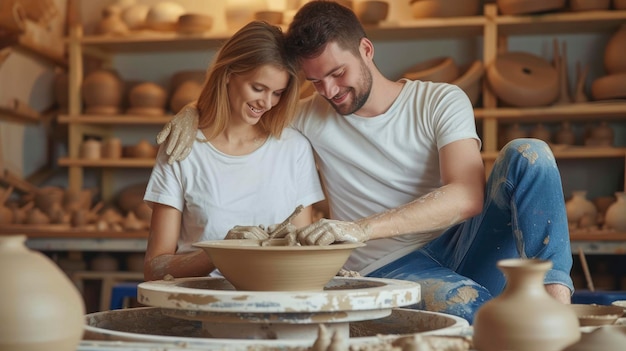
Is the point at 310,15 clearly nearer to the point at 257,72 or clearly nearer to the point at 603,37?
the point at 257,72

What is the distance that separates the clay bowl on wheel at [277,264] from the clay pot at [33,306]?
22.7 inches

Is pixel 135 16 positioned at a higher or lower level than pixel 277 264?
higher

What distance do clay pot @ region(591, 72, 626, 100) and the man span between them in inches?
98.1

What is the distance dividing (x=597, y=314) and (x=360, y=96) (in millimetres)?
1170

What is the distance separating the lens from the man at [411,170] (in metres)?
2.33

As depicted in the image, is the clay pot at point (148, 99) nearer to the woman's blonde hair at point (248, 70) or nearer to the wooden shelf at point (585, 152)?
the wooden shelf at point (585, 152)

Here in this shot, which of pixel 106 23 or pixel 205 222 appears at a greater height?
pixel 106 23

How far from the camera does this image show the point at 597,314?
1776mm

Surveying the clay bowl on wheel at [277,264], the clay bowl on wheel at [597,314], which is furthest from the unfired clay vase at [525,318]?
the clay bowl on wheel at [277,264]

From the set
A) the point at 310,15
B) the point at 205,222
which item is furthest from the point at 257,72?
the point at 205,222

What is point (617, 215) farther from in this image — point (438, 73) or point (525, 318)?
point (525, 318)

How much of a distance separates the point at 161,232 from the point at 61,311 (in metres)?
1.37

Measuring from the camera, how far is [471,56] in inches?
216

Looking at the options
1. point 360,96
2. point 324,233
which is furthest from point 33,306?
point 360,96
